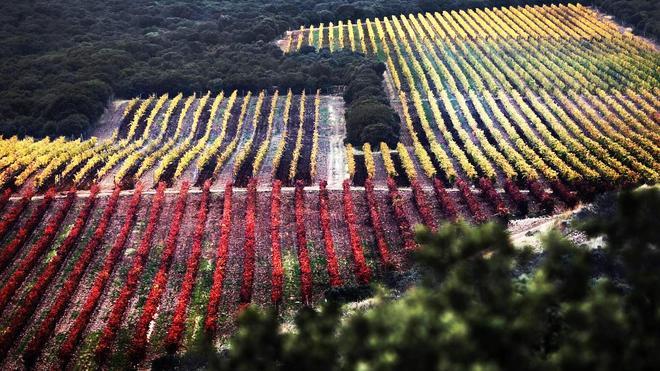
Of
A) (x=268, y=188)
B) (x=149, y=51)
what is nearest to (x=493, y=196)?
(x=268, y=188)

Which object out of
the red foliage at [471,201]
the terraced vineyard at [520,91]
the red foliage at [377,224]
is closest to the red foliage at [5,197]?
the red foliage at [377,224]

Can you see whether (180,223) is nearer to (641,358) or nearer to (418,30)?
(641,358)

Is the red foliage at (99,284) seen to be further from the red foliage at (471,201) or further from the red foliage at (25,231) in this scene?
the red foliage at (471,201)

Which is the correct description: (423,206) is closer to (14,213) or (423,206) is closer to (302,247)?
(302,247)

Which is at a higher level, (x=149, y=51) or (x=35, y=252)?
(x=35, y=252)

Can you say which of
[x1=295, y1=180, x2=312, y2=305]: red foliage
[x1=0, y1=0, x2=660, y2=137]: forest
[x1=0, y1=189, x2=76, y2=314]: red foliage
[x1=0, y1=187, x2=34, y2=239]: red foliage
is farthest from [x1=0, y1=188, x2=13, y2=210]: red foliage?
[x1=295, y1=180, x2=312, y2=305]: red foliage

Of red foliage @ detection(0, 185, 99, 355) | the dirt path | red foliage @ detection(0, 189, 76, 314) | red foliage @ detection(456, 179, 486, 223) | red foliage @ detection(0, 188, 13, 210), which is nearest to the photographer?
red foliage @ detection(0, 185, 99, 355)

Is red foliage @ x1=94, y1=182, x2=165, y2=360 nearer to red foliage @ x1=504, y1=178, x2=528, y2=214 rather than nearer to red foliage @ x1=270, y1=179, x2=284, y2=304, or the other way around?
red foliage @ x1=270, y1=179, x2=284, y2=304
